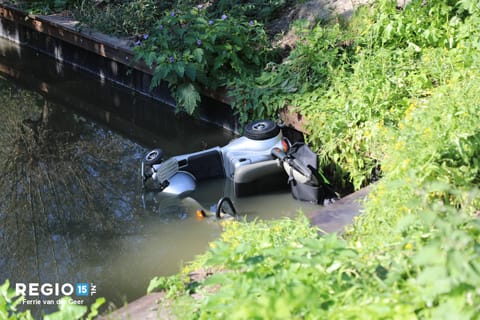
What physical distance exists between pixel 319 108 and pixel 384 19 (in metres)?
1.24

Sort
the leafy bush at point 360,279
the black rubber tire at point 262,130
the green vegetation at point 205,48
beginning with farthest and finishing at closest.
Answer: the green vegetation at point 205,48 < the black rubber tire at point 262,130 < the leafy bush at point 360,279

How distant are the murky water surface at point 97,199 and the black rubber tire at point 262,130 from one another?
537 mm

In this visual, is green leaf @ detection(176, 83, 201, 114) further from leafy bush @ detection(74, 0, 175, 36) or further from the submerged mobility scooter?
leafy bush @ detection(74, 0, 175, 36)

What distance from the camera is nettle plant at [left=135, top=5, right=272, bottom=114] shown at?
22.9 ft

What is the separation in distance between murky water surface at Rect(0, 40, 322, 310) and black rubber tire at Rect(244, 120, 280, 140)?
1.76 feet

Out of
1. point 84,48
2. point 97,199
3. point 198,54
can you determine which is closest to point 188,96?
point 198,54

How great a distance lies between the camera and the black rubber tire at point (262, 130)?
575 cm

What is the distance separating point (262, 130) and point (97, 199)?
1.66 m

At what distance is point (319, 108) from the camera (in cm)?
592

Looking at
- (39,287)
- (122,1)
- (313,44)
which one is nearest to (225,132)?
(313,44)

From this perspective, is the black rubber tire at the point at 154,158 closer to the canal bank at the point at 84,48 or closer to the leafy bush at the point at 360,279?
the canal bank at the point at 84,48

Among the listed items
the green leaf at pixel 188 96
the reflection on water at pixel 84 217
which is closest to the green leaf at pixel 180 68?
the green leaf at pixel 188 96

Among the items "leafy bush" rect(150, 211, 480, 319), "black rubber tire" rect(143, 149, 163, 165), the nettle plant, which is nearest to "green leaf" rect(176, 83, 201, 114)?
the nettle plant

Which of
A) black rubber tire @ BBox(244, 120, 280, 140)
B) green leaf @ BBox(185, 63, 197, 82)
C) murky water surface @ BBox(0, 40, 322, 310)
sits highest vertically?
green leaf @ BBox(185, 63, 197, 82)
